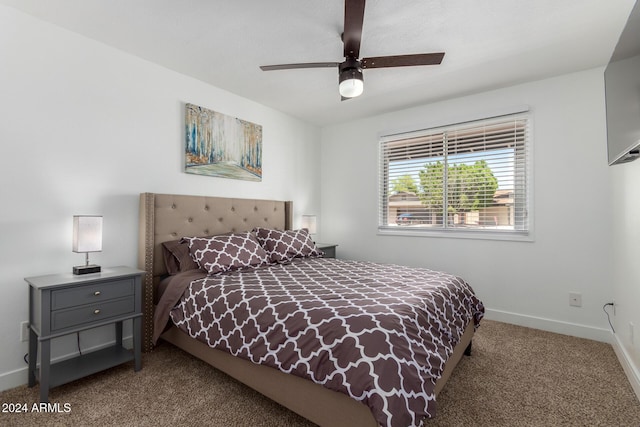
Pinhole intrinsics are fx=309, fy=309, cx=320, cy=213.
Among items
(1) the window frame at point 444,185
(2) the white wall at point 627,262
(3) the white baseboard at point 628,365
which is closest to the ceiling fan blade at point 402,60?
(2) the white wall at point 627,262

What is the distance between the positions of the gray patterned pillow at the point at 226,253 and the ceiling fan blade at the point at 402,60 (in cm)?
176

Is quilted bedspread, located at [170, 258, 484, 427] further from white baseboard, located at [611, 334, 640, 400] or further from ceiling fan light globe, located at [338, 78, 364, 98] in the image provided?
ceiling fan light globe, located at [338, 78, 364, 98]

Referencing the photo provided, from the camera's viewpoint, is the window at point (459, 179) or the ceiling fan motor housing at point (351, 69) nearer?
the ceiling fan motor housing at point (351, 69)

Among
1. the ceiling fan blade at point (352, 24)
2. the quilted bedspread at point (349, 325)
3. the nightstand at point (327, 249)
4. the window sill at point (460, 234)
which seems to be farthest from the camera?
the nightstand at point (327, 249)

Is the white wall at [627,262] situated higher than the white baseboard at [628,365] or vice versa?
the white wall at [627,262]

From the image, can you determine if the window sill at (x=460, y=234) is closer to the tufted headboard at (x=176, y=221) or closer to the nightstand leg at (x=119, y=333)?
the tufted headboard at (x=176, y=221)

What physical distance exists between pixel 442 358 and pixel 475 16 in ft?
7.13

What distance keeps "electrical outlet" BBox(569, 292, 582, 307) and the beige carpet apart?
0.47 metres

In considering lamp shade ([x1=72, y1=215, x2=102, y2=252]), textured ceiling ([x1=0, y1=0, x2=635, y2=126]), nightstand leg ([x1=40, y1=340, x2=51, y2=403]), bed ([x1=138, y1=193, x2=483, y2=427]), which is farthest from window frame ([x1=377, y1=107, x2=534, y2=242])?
nightstand leg ([x1=40, y1=340, x2=51, y2=403])

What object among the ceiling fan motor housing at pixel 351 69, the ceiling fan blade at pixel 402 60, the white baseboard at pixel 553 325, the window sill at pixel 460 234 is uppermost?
the ceiling fan blade at pixel 402 60

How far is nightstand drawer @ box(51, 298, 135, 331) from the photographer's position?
1872 millimetres

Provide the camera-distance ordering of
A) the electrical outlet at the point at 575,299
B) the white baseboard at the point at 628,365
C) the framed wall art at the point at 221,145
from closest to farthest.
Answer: the white baseboard at the point at 628,365 → the electrical outlet at the point at 575,299 → the framed wall art at the point at 221,145

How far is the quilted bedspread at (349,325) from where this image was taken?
1282 mm

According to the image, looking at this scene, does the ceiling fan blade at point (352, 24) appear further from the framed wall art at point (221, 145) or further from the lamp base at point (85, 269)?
the lamp base at point (85, 269)
